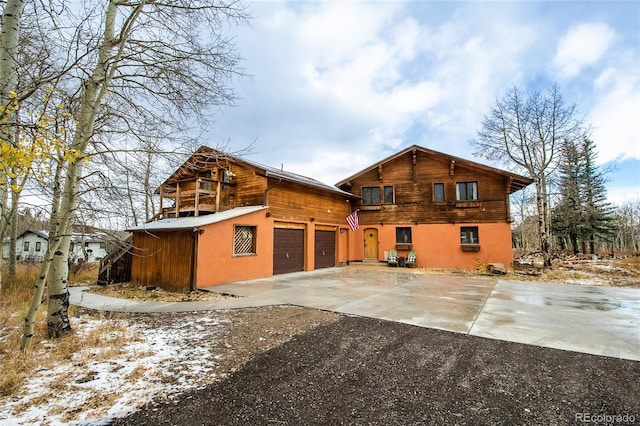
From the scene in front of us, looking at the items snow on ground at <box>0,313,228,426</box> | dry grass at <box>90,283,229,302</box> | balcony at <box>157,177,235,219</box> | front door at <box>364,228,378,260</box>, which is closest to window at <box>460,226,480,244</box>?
front door at <box>364,228,378,260</box>

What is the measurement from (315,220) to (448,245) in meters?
7.86

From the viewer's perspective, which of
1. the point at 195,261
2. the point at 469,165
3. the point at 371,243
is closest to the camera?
the point at 195,261

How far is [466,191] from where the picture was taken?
16125 millimetres

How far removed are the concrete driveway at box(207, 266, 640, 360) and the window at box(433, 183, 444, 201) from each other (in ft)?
23.1

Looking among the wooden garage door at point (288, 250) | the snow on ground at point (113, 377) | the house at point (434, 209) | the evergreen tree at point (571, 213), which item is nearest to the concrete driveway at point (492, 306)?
the wooden garage door at point (288, 250)

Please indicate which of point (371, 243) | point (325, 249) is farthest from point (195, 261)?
point (371, 243)

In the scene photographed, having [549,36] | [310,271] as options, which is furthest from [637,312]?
[310,271]

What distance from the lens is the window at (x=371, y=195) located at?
711 inches

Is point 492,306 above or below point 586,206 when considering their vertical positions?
below

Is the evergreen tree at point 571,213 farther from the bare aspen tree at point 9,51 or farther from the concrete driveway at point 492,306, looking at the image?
the bare aspen tree at point 9,51

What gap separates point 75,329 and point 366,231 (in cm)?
1515

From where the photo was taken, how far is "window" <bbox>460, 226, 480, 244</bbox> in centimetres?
1575

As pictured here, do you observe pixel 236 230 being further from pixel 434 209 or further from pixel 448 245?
pixel 448 245

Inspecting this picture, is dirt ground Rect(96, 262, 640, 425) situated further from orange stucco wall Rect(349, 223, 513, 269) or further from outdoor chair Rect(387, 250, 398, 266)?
orange stucco wall Rect(349, 223, 513, 269)
